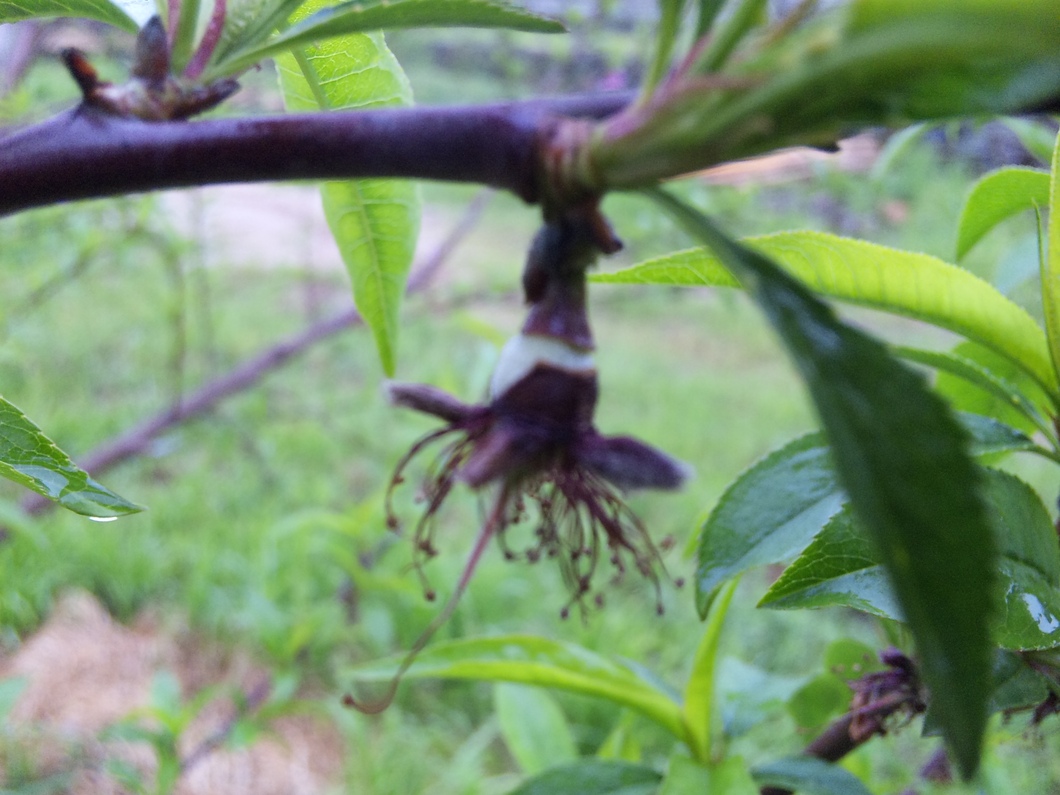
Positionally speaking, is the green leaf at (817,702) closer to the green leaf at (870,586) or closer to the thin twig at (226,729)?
the green leaf at (870,586)

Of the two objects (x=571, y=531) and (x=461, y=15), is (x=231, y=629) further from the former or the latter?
(x=461, y=15)

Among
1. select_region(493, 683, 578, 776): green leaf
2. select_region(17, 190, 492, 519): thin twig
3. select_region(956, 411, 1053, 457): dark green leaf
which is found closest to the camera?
select_region(956, 411, 1053, 457): dark green leaf

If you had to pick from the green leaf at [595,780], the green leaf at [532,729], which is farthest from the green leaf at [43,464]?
the green leaf at [532,729]

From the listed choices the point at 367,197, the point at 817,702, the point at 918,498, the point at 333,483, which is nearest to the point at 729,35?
the point at 918,498

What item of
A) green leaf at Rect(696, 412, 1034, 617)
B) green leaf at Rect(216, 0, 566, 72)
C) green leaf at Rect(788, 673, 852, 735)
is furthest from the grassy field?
green leaf at Rect(216, 0, 566, 72)

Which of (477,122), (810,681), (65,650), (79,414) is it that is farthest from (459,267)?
(477,122)

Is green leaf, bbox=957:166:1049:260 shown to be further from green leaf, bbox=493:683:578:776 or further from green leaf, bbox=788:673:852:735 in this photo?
green leaf, bbox=493:683:578:776

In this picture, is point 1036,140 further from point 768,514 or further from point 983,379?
point 768,514
